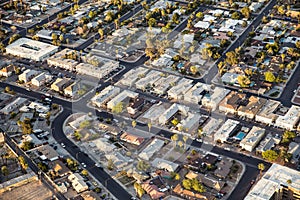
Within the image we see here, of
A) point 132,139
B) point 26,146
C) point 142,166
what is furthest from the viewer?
point 132,139

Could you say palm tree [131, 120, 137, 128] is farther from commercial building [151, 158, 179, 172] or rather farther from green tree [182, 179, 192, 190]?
green tree [182, 179, 192, 190]

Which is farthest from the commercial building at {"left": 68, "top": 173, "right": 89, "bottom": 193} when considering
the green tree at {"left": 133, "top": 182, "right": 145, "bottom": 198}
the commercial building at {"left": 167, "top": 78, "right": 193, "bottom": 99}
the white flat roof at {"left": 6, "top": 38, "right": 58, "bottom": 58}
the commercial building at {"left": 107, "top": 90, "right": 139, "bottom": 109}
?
the white flat roof at {"left": 6, "top": 38, "right": 58, "bottom": 58}

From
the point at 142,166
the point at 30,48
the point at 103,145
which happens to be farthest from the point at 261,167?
the point at 30,48

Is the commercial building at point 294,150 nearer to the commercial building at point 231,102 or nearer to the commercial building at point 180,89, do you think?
the commercial building at point 231,102

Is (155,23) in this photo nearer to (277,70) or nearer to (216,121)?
(277,70)

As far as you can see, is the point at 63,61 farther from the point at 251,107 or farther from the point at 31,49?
the point at 251,107

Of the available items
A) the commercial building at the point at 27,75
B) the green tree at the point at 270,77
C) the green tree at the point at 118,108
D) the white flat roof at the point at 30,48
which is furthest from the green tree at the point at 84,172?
the green tree at the point at 270,77
